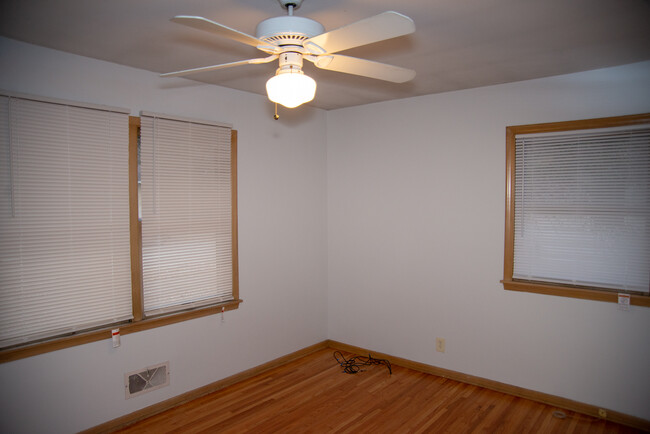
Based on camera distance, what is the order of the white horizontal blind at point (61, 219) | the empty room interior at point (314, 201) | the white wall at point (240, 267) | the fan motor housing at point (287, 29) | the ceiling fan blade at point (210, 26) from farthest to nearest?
the white wall at point (240, 267) → the white horizontal blind at point (61, 219) → the empty room interior at point (314, 201) → the fan motor housing at point (287, 29) → the ceiling fan blade at point (210, 26)

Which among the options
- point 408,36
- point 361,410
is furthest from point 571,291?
point 408,36

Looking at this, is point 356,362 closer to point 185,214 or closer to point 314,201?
point 314,201

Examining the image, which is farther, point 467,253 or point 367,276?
point 367,276

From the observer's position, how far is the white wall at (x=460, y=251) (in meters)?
2.93

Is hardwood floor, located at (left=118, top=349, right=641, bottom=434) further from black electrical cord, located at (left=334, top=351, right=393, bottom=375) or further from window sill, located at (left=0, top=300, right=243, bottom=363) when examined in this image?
window sill, located at (left=0, top=300, right=243, bottom=363)

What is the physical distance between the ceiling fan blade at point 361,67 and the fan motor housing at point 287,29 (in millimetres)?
163

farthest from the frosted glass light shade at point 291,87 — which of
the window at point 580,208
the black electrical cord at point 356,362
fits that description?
the black electrical cord at point 356,362

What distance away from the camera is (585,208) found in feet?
9.84

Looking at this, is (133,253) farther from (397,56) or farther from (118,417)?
(397,56)

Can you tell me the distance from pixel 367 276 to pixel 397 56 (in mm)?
2271

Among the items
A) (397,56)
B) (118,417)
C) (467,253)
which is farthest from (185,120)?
(467,253)

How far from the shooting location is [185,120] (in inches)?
124

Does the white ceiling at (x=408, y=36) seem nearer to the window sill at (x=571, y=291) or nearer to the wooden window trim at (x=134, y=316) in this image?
the wooden window trim at (x=134, y=316)

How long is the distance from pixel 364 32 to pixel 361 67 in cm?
44
